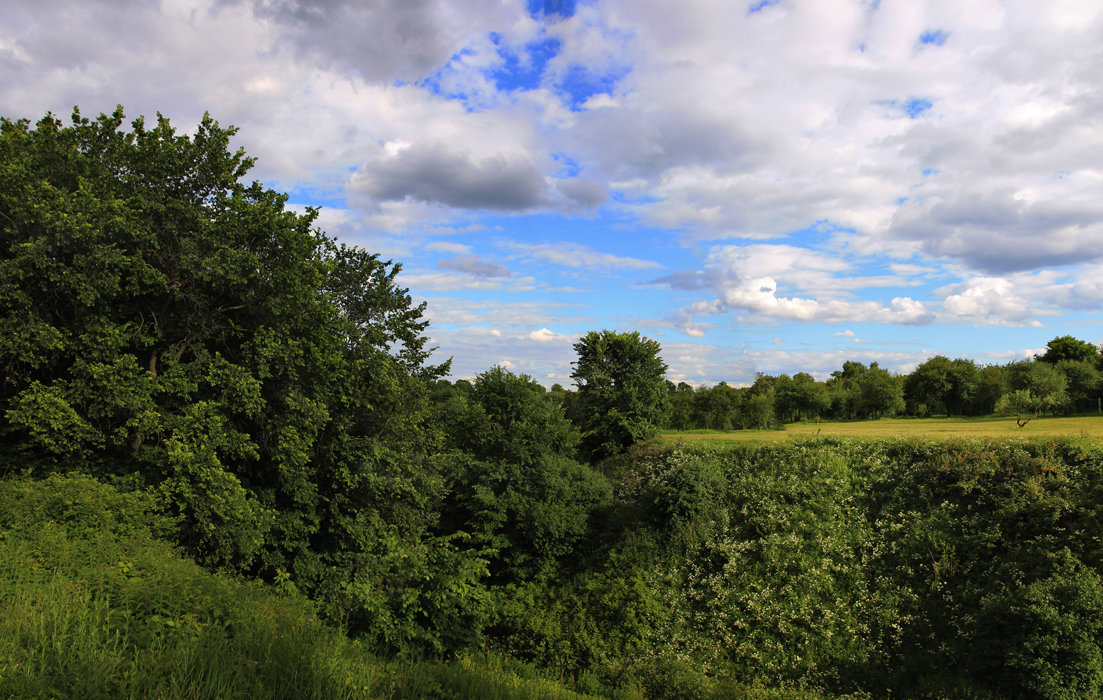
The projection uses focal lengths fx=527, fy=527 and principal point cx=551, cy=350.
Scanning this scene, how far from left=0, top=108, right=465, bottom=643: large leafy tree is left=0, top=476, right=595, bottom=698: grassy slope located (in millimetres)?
5744

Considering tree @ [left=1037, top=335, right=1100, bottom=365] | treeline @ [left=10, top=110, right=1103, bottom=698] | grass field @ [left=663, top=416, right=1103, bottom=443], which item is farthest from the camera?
tree @ [left=1037, top=335, right=1100, bottom=365]

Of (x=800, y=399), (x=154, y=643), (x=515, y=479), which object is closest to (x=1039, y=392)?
(x=800, y=399)

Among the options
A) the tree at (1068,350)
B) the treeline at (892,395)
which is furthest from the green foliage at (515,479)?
the tree at (1068,350)

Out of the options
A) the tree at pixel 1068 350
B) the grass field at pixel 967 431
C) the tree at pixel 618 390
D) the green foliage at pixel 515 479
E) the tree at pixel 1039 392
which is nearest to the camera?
the grass field at pixel 967 431

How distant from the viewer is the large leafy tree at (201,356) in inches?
560

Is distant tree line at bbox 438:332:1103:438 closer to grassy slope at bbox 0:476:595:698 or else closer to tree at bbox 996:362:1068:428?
tree at bbox 996:362:1068:428

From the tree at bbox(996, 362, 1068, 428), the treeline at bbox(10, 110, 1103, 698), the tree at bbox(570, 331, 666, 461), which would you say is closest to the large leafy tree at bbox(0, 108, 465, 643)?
the treeline at bbox(10, 110, 1103, 698)

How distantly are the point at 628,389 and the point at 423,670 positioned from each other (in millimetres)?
35171

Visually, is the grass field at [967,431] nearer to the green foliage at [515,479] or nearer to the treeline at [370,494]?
the treeline at [370,494]

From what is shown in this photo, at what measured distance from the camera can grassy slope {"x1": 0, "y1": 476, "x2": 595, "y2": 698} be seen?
419cm

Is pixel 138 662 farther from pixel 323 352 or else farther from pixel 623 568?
pixel 623 568

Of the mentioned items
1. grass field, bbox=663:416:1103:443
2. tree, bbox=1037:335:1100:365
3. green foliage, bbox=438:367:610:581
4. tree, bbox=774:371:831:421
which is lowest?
green foliage, bbox=438:367:610:581

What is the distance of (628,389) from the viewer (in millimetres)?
40438

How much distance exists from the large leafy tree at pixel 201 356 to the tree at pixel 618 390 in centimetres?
2118
